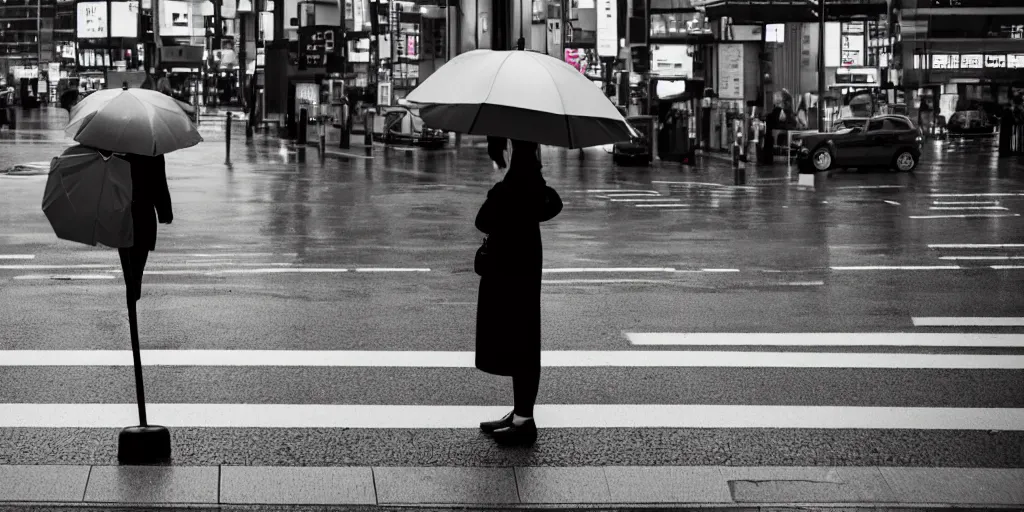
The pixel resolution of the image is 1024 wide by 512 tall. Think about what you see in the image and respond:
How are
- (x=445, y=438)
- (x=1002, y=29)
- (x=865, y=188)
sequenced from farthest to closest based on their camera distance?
(x=1002, y=29)
(x=865, y=188)
(x=445, y=438)

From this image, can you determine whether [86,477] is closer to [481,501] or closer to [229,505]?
[229,505]

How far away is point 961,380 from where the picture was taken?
9.02 meters

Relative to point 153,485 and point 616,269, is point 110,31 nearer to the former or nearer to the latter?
point 616,269

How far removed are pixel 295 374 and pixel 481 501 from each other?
3181 millimetres

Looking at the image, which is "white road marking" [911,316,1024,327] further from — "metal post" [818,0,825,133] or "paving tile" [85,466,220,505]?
"metal post" [818,0,825,133]

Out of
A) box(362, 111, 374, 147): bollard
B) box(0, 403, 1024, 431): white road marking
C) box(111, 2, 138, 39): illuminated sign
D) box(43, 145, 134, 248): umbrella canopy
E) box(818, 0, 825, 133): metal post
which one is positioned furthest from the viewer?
box(111, 2, 138, 39): illuminated sign

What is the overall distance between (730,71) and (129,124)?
36625 mm

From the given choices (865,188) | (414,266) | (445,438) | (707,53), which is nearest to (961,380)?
(445,438)

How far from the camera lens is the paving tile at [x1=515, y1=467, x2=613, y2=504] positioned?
20.1 ft

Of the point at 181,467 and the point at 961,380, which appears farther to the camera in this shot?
the point at 961,380

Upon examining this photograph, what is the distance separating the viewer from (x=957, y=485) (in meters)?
6.39

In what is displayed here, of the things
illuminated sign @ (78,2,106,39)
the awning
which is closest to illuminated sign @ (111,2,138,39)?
illuminated sign @ (78,2,106,39)

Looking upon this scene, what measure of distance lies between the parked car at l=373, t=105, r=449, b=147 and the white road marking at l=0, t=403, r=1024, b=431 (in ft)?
149

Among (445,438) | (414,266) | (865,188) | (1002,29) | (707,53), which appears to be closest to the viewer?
(445,438)
